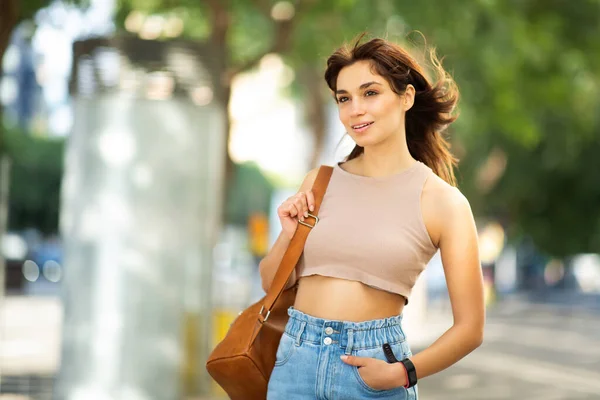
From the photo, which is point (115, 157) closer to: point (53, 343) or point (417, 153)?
point (417, 153)

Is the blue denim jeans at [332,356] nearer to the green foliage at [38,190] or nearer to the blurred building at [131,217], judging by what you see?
the blurred building at [131,217]

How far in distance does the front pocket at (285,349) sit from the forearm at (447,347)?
321 mm

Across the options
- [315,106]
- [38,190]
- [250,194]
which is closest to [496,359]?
[315,106]

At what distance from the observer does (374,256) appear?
3252mm

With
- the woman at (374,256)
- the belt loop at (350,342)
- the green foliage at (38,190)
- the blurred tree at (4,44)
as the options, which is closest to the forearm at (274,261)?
the woman at (374,256)

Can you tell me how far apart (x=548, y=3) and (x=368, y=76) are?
14554 millimetres

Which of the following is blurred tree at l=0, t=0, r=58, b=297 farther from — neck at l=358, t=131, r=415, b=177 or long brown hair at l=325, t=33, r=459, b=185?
neck at l=358, t=131, r=415, b=177

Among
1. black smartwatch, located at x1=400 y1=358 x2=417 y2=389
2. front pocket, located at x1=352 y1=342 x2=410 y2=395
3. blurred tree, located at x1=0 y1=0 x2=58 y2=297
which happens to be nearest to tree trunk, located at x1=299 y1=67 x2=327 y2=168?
blurred tree, located at x1=0 y1=0 x2=58 y2=297

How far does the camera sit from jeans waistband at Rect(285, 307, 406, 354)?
3232 millimetres

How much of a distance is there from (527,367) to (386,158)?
46.9 ft

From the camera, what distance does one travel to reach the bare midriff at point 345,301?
327cm

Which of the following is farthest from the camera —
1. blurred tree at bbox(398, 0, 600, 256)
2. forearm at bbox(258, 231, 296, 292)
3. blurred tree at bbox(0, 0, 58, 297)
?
blurred tree at bbox(398, 0, 600, 256)

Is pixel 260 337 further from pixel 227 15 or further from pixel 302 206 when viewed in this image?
pixel 227 15

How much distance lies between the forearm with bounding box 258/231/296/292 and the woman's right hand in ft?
0.12
